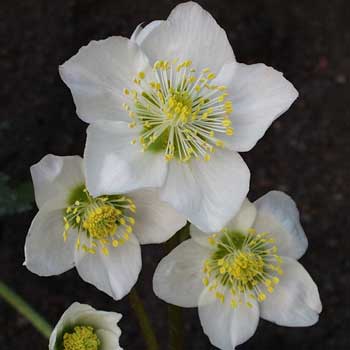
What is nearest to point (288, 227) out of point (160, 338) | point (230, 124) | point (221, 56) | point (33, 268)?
point (230, 124)

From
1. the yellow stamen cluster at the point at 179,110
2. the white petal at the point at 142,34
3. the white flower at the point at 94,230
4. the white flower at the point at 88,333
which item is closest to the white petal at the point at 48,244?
the white flower at the point at 94,230

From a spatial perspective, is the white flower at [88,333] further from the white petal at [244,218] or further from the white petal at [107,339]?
the white petal at [244,218]

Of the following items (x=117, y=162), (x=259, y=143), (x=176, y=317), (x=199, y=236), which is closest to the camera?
(x=117, y=162)

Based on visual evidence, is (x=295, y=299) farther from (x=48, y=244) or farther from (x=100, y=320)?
(x=48, y=244)

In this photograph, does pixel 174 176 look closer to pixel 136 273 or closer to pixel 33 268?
pixel 136 273

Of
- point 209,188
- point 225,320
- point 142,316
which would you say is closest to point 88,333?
point 142,316

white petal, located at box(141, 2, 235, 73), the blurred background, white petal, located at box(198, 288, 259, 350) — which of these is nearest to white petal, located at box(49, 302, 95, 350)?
white petal, located at box(198, 288, 259, 350)

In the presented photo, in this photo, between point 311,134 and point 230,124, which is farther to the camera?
point 311,134
